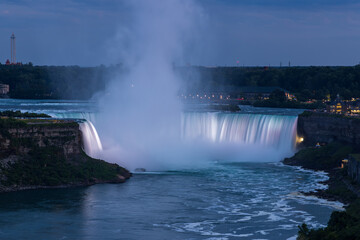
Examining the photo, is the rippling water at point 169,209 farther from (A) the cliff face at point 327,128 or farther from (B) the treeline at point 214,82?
(B) the treeline at point 214,82

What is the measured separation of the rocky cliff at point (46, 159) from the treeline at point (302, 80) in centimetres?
7124

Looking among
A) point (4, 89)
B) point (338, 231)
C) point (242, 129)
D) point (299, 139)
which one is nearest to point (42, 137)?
point (338, 231)

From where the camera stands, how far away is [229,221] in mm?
34781

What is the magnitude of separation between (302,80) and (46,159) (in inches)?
3739

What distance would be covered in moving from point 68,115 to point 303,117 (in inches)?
876

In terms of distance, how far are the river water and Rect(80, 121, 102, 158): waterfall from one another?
162 inches

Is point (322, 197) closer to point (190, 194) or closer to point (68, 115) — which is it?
point (190, 194)

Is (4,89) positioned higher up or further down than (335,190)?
higher up

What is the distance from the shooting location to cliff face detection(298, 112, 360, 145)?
177 feet

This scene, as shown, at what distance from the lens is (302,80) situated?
13200cm

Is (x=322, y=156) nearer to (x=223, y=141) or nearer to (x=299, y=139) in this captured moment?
(x=299, y=139)

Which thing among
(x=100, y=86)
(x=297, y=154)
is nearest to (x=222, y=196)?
(x=297, y=154)

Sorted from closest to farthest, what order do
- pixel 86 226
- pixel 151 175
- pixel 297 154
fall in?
pixel 86 226 → pixel 151 175 → pixel 297 154

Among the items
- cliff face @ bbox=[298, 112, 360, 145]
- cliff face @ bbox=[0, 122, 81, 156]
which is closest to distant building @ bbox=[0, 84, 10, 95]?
cliff face @ bbox=[298, 112, 360, 145]
